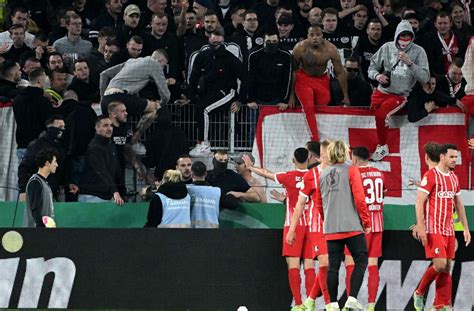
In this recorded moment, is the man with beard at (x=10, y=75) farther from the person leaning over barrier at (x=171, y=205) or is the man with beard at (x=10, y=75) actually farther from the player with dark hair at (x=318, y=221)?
the player with dark hair at (x=318, y=221)

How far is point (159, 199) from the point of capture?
615 inches

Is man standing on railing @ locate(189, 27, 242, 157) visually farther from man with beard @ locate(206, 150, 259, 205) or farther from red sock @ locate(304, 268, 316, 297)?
red sock @ locate(304, 268, 316, 297)

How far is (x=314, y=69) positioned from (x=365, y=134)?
1.17 meters

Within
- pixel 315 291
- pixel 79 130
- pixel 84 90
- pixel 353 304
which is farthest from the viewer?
pixel 84 90

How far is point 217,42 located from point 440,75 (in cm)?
328

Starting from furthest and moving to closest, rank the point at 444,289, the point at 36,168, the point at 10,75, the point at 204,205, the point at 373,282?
1. the point at 10,75
2. the point at 36,168
3. the point at 204,205
4. the point at 373,282
5. the point at 444,289

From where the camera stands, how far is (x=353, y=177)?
538 inches

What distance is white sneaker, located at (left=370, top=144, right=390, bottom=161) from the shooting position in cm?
1805

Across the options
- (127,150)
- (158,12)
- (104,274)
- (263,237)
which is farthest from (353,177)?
(158,12)

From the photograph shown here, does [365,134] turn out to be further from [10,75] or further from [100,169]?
[10,75]

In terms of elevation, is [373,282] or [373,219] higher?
[373,219]

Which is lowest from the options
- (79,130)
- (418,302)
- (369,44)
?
(418,302)

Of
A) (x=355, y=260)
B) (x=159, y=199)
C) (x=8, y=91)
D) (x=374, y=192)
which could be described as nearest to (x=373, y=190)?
(x=374, y=192)

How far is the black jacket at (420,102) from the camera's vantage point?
1795cm
